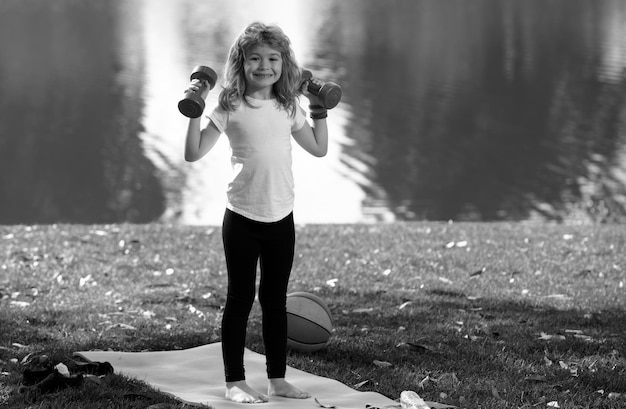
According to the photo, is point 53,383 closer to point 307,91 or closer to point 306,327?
point 306,327

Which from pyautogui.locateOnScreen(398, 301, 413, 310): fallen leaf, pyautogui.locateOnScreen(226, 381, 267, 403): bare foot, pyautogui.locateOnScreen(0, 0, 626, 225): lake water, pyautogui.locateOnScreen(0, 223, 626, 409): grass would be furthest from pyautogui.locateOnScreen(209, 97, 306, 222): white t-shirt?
pyautogui.locateOnScreen(0, 0, 626, 225): lake water

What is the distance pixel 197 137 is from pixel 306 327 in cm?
167

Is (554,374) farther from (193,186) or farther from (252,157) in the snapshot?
(193,186)

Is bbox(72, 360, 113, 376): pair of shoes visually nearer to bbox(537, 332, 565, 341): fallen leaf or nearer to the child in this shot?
the child

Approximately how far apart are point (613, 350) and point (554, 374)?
2.44ft

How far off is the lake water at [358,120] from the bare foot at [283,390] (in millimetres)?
9809

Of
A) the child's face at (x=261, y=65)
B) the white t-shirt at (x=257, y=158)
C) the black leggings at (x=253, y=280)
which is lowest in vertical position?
the black leggings at (x=253, y=280)

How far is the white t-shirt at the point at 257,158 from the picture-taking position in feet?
16.3

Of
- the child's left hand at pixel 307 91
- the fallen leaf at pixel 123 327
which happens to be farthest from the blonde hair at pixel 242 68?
the fallen leaf at pixel 123 327

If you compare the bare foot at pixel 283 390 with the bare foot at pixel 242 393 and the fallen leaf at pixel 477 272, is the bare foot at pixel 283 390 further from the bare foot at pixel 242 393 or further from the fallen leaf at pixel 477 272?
the fallen leaf at pixel 477 272

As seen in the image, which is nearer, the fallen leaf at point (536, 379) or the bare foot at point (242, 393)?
the bare foot at point (242, 393)

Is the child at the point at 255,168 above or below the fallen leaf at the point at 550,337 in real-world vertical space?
above

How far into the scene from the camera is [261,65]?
4988 millimetres

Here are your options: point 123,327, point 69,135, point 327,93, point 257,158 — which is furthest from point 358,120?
point 257,158
